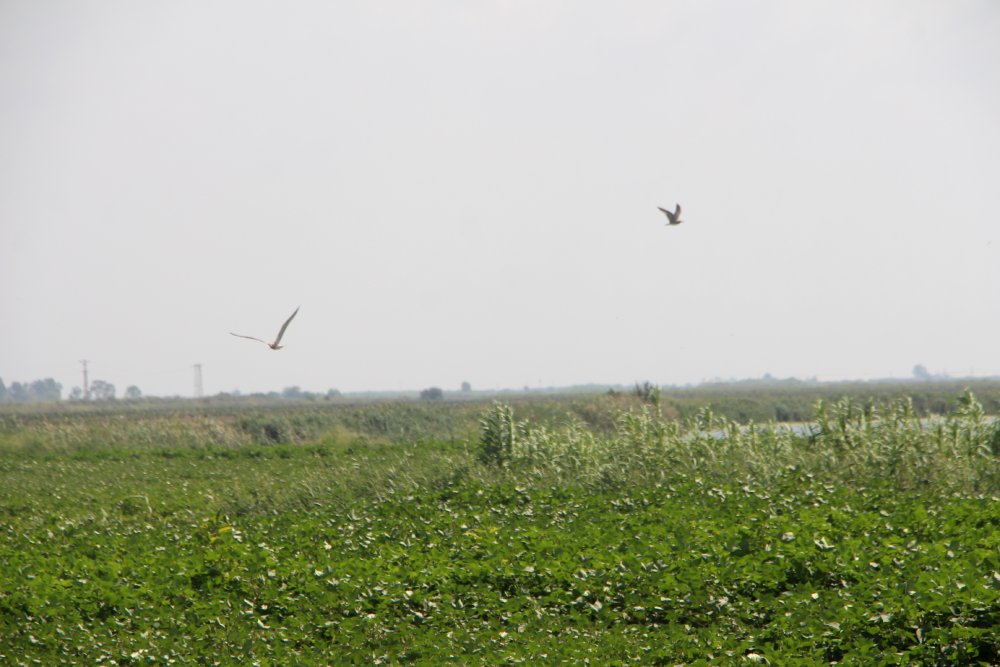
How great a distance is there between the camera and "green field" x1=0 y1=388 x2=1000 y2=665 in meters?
7.69

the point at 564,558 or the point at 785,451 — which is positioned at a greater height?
the point at 785,451

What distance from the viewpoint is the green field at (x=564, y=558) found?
7.69m

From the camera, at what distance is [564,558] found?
9.87 meters

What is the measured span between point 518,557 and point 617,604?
1.54 meters

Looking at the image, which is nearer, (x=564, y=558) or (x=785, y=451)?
(x=564, y=558)

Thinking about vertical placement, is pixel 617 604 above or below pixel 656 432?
below

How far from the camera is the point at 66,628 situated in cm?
912

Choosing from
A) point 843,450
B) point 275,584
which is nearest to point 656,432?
point 843,450

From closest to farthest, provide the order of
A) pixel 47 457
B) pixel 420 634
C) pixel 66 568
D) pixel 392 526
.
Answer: pixel 420 634, pixel 66 568, pixel 392 526, pixel 47 457

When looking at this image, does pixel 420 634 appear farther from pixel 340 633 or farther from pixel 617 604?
pixel 617 604

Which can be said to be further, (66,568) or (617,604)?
(66,568)

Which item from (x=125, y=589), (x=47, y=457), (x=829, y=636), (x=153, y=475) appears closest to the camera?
(x=829, y=636)

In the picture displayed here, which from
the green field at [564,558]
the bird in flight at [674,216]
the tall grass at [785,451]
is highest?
the bird in flight at [674,216]

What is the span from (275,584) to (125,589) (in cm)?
150
